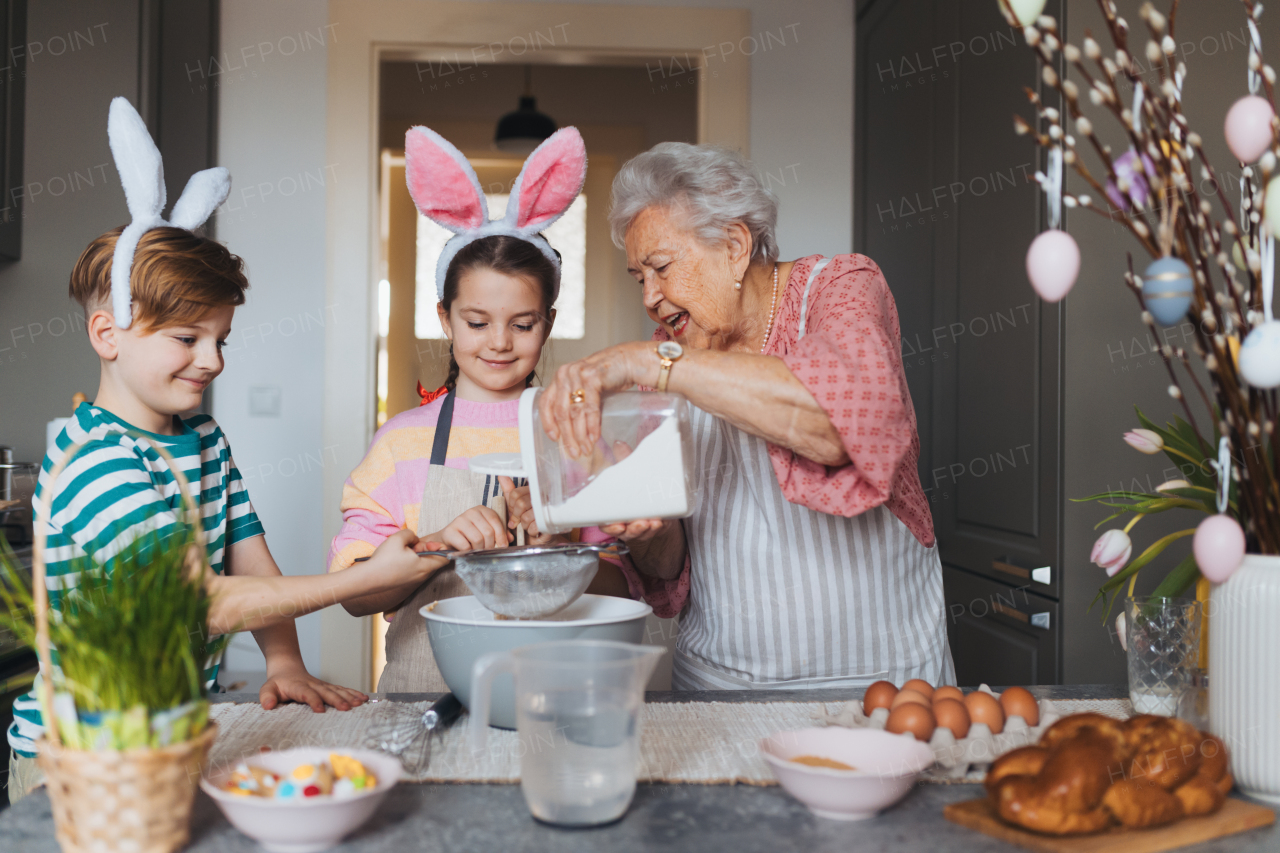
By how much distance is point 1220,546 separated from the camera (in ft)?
2.37

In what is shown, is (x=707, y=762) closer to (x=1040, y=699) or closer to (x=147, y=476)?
(x=1040, y=699)

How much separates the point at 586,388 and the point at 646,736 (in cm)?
36

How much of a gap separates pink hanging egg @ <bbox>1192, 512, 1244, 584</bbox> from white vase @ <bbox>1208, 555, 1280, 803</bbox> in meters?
0.03

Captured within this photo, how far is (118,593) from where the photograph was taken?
2.12 ft

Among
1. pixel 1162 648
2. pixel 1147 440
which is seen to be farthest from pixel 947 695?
pixel 1147 440

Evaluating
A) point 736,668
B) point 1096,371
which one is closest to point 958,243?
point 1096,371

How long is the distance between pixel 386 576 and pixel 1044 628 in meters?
1.34

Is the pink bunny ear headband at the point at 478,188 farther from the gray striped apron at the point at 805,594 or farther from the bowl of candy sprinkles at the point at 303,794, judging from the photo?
the bowl of candy sprinkles at the point at 303,794

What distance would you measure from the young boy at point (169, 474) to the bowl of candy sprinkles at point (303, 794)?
0.26 m

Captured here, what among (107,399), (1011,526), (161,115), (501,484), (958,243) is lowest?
(1011,526)

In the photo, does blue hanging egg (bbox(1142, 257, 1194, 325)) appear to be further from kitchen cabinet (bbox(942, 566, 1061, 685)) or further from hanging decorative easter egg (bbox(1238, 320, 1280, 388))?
kitchen cabinet (bbox(942, 566, 1061, 685))

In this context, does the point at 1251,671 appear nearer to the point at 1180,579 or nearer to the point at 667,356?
the point at 1180,579

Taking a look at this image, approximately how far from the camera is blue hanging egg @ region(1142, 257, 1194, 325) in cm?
67

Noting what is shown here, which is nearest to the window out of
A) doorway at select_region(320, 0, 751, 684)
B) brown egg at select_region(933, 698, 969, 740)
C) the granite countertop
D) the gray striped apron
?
doorway at select_region(320, 0, 751, 684)
